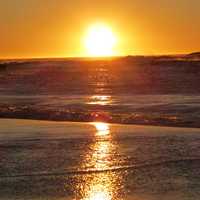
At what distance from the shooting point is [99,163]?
328 inches

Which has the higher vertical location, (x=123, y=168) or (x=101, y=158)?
(x=101, y=158)

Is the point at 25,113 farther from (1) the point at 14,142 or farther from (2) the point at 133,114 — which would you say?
(1) the point at 14,142

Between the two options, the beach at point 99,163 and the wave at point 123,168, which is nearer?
the beach at point 99,163

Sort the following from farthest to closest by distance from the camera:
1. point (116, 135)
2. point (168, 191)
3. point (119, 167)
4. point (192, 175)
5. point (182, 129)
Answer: point (182, 129), point (116, 135), point (119, 167), point (192, 175), point (168, 191)

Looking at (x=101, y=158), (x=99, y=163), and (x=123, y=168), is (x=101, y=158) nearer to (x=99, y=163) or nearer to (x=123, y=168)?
(x=99, y=163)

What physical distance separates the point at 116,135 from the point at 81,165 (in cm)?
306

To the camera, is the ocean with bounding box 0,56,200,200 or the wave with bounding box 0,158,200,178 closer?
the ocean with bounding box 0,56,200,200

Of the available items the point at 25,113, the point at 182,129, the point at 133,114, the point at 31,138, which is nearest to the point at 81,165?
→ the point at 31,138

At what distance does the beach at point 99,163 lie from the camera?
21.8ft

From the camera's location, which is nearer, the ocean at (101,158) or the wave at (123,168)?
the ocean at (101,158)

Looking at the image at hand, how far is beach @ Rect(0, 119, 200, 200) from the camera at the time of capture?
6.64 meters

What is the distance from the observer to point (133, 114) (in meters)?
15.4

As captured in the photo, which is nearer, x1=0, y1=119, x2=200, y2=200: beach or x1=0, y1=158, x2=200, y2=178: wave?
x1=0, y1=119, x2=200, y2=200: beach

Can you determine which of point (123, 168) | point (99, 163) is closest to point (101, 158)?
point (99, 163)
